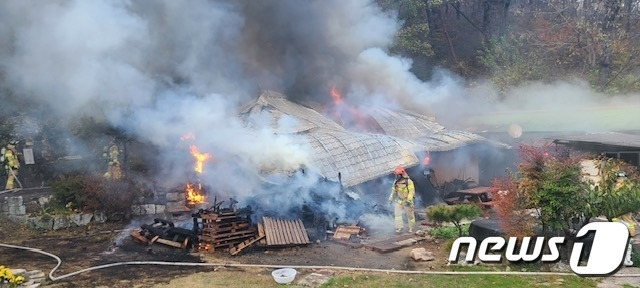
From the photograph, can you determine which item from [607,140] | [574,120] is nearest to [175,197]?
[607,140]

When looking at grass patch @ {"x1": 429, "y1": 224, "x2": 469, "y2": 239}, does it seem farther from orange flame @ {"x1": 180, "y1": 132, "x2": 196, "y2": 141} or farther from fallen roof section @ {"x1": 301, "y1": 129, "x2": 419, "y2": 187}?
orange flame @ {"x1": 180, "y1": 132, "x2": 196, "y2": 141}

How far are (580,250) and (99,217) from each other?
39.5 ft

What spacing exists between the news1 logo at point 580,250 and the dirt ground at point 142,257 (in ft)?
2.65

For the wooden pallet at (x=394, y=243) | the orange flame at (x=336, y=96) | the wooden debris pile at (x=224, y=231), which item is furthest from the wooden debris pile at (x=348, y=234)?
the orange flame at (x=336, y=96)

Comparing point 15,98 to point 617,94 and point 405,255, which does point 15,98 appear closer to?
point 405,255

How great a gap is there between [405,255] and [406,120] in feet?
35.4

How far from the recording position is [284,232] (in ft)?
37.8

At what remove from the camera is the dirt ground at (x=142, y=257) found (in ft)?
30.2

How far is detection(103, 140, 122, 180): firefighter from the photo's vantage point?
1589 cm

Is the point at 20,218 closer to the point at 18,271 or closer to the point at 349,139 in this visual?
the point at 18,271

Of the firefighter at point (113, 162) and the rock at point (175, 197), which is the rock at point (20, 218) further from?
the rock at point (175, 197)

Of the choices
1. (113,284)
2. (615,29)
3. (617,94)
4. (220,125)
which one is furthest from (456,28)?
(113,284)

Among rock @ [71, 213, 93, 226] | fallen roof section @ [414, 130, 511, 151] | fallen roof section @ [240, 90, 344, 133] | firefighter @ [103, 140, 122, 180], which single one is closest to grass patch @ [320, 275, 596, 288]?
fallen roof section @ [240, 90, 344, 133]

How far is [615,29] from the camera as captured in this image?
1102 inches
